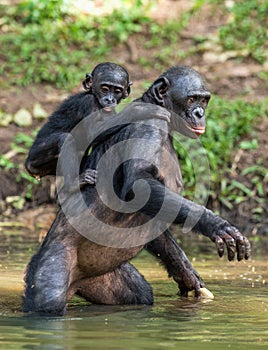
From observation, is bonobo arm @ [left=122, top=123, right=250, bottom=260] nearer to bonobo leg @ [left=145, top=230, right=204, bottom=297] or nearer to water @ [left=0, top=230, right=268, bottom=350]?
water @ [left=0, top=230, right=268, bottom=350]

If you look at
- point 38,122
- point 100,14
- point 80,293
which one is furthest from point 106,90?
point 100,14

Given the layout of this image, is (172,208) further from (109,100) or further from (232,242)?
(109,100)

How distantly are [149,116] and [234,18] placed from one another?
977cm

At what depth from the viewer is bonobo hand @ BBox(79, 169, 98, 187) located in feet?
22.9

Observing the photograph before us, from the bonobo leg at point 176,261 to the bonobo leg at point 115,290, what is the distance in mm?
334

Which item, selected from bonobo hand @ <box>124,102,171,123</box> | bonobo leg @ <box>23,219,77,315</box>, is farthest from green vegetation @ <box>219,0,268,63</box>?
bonobo leg @ <box>23,219,77,315</box>

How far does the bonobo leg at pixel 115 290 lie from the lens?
7.28 meters

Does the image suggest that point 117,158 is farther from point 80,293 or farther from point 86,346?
point 86,346

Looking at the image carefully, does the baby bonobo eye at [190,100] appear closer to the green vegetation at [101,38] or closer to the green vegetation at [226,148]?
the green vegetation at [226,148]

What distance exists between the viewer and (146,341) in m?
5.33

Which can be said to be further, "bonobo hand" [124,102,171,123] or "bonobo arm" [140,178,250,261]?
"bonobo hand" [124,102,171,123]

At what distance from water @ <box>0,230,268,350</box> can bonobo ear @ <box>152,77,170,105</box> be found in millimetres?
1635

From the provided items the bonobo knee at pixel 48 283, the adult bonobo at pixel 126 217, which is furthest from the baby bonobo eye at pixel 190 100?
the bonobo knee at pixel 48 283

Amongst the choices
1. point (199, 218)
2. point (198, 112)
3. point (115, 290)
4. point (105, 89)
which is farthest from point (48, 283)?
point (105, 89)
